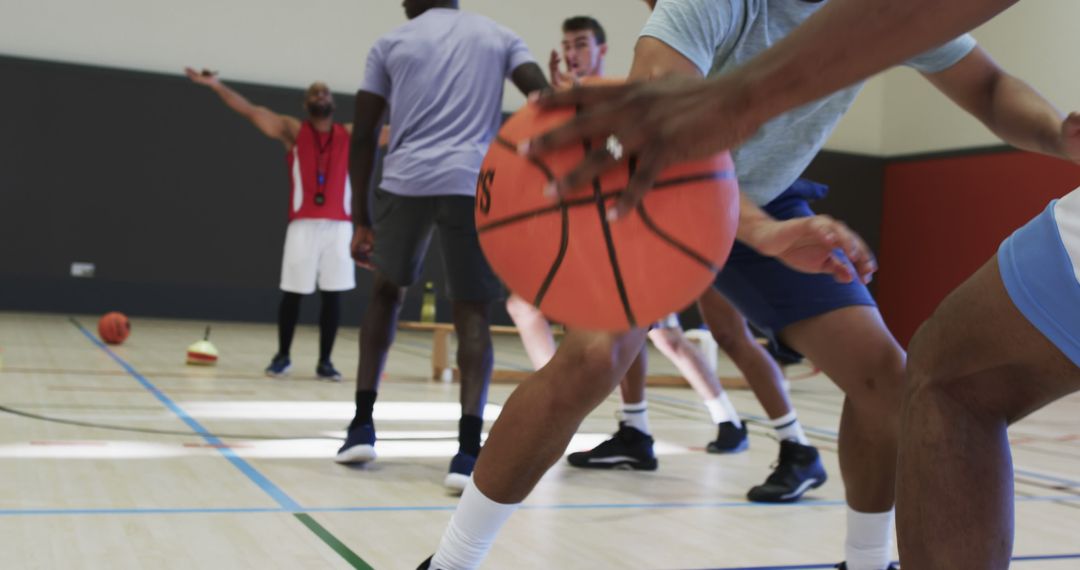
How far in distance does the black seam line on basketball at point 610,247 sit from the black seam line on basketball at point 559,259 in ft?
0.16

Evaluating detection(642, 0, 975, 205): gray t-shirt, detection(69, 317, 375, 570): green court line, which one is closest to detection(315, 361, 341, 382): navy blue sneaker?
detection(69, 317, 375, 570): green court line

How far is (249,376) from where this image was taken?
6.93m

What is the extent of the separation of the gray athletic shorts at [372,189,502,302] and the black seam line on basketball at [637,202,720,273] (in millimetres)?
2261

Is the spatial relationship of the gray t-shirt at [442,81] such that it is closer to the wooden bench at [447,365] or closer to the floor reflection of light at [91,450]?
the floor reflection of light at [91,450]

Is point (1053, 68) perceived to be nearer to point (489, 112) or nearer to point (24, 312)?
point (489, 112)

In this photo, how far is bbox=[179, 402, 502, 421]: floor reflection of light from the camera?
→ 5020 mm

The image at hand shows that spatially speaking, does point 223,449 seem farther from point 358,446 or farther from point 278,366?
point 278,366

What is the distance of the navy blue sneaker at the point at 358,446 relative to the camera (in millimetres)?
3748

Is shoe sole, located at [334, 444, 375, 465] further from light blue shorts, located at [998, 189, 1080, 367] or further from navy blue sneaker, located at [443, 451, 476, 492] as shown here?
light blue shorts, located at [998, 189, 1080, 367]

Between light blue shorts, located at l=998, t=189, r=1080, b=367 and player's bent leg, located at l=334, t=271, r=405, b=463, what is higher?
light blue shorts, located at l=998, t=189, r=1080, b=367

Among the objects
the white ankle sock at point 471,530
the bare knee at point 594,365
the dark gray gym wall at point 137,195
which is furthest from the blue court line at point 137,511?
the dark gray gym wall at point 137,195

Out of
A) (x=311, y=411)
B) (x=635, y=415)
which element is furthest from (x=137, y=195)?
(x=635, y=415)

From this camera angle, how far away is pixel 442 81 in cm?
390

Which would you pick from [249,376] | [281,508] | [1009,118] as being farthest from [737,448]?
[249,376]
